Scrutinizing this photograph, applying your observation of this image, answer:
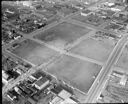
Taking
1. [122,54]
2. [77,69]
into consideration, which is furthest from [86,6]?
[77,69]

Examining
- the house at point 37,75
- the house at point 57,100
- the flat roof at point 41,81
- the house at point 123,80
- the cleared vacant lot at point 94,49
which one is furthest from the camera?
the cleared vacant lot at point 94,49

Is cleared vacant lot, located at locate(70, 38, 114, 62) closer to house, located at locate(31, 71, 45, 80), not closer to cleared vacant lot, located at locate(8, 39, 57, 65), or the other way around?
cleared vacant lot, located at locate(8, 39, 57, 65)

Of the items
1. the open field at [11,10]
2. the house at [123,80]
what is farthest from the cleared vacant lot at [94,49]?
the open field at [11,10]

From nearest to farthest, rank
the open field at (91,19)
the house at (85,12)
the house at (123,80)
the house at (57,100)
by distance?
the house at (57,100)
the house at (123,80)
the open field at (91,19)
the house at (85,12)

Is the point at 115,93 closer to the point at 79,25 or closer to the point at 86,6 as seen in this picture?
the point at 79,25

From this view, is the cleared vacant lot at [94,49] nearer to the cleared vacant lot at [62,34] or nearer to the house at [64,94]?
the cleared vacant lot at [62,34]

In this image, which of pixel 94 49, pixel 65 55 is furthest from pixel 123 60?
pixel 65 55

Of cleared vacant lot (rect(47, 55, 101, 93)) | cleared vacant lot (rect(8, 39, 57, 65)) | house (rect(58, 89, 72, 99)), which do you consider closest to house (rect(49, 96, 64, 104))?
house (rect(58, 89, 72, 99))
